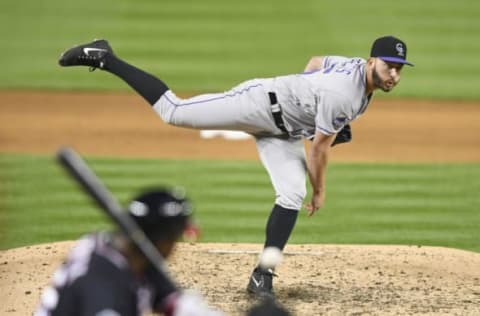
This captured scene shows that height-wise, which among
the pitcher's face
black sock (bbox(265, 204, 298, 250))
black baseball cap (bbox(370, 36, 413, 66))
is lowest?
black sock (bbox(265, 204, 298, 250))

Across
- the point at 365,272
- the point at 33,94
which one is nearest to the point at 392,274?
the point at 365,272

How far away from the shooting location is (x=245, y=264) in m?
8.51

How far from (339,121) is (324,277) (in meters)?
1.49

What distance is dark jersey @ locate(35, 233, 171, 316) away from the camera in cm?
393

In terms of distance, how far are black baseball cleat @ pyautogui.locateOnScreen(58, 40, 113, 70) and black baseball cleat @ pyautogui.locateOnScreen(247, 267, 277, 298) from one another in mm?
1933

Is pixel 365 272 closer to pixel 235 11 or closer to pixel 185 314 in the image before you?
pixel 185 314

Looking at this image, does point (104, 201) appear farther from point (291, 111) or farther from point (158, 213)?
point (291, 111)

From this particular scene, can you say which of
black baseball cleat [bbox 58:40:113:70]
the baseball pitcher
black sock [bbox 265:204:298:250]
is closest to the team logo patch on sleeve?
the baseball pitcher

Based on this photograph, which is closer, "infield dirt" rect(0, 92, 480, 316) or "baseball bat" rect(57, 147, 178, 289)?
"baseball bat" rect(57, 147, 178, 289)

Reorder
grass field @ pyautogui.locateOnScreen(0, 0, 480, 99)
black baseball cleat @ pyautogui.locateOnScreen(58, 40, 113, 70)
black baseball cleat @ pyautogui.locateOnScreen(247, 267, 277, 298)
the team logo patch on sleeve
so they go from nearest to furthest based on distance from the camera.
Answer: the team logo patch on sleeve → black baseball cleat @ pyautogui.locateOnScreen(247, 267, 277, 298) → black baseball cleat @ pyautogui.locateOnScreen(58, 40, 113, 70) → grass field @ pyautogui.locateOnScreen(0, 0, 480, 99)

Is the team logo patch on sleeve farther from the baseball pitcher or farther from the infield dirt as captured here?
the infield dirt

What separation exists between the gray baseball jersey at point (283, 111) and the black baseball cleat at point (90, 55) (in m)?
0.69

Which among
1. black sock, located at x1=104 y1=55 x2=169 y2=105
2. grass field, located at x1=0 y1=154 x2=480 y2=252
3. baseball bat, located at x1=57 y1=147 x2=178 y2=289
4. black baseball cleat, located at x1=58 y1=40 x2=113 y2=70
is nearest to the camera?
baseball bat, located at x1=57 y1=147 x2=178 y2=289

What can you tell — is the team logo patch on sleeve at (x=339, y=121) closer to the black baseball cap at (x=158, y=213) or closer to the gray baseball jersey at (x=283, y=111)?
the gray baseball jersey at (x=283, y=111)
